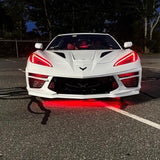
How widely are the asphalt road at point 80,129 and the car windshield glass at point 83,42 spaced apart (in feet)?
4.28

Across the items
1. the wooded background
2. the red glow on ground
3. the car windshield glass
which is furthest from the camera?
the wooded background

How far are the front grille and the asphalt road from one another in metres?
0.32

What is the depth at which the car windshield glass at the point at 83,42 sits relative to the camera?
13.4 feet

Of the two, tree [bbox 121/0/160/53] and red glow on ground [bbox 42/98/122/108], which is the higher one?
tree [bbox 121/0/160/53]

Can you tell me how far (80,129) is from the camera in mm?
2234

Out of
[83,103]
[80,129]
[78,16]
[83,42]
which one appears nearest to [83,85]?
[83,103]

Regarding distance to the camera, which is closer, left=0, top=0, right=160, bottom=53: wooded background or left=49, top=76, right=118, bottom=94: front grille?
left=49, top=76, right=118, bottom=94: front grille

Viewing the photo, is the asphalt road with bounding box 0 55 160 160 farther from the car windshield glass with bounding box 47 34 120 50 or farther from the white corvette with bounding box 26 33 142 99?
the car windshield glass with bounding box 47 34 120 50

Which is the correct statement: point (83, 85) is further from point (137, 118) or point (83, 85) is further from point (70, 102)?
point (137, 118)

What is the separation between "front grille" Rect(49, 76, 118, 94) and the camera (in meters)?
2.74

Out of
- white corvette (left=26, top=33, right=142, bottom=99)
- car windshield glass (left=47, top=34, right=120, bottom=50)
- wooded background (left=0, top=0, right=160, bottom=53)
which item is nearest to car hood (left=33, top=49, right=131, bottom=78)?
white corvette (left=26, top=33, right=142, bottom=99)

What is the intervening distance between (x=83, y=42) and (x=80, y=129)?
8.33 feet

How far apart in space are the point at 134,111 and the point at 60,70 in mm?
1276

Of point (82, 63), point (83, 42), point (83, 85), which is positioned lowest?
point (83, 85)
